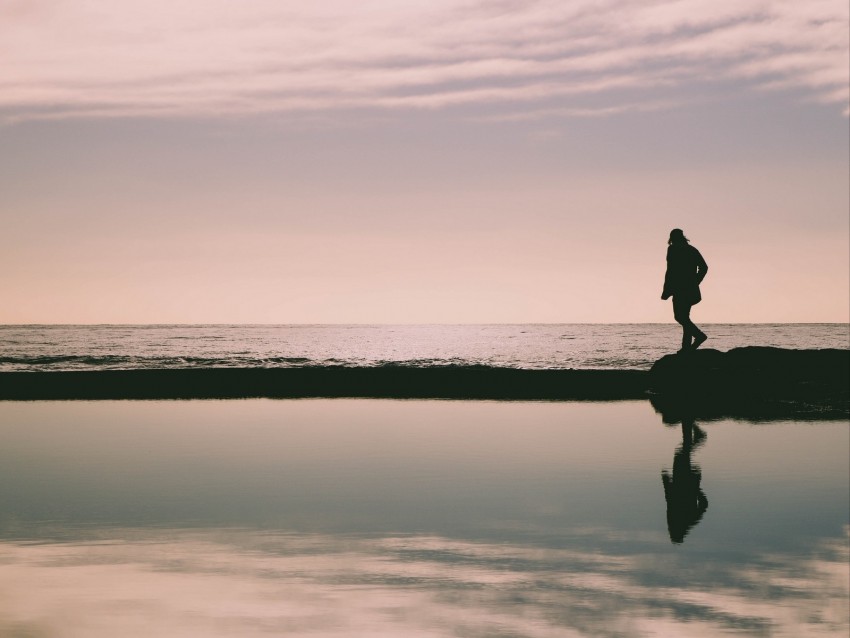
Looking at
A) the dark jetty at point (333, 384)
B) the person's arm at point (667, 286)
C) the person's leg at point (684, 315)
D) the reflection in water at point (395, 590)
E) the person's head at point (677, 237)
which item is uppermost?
the person's head at point (677, 237)

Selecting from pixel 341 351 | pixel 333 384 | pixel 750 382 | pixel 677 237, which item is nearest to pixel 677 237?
pixel 677 237

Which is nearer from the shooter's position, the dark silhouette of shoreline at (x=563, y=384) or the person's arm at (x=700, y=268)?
the dark silhouette of shoreline at (x=563, y=384)

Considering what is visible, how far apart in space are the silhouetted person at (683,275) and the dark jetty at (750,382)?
552 millimetres

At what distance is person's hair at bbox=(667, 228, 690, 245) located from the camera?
54.5 feet

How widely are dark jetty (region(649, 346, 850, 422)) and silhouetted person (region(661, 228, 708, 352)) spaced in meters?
0.55

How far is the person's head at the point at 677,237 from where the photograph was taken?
1661 centimetres

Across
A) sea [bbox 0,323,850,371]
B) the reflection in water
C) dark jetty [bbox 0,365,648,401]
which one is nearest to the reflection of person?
the reflection in water

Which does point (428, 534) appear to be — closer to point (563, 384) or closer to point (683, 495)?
point (683, 495)

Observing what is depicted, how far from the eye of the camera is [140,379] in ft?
64.6

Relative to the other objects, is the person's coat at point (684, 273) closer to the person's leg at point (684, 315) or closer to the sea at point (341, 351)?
the person's leg at point (684, 315)

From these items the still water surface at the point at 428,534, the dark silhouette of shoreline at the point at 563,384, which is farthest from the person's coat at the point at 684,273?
the still water surface at the point at 428,534

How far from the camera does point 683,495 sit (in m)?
7.13

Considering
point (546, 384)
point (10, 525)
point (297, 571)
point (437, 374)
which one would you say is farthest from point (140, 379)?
point (297, 571)

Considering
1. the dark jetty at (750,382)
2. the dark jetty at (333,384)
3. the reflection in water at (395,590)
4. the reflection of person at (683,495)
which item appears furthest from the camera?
the dark jetty at (333,384)
